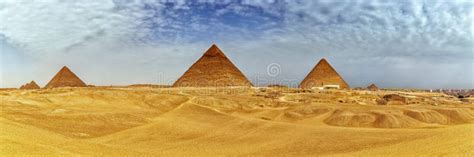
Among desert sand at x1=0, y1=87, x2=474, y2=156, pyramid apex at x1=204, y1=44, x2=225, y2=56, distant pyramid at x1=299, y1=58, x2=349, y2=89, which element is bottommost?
desert sand at x1=0, y1=87, x2=474, y2=156

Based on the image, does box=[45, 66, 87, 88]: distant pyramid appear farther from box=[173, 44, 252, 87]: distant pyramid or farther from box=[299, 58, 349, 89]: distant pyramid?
box=[299, 58, 349, 89]: distant pyramid

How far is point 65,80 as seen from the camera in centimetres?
7475

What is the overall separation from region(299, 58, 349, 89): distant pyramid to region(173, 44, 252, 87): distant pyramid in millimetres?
15635

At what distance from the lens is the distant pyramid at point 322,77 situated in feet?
253

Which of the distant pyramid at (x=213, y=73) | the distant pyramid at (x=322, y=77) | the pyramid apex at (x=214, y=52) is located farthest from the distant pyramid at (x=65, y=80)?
the distant pyramid at (x=322, y=77)

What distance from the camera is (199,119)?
21062mm

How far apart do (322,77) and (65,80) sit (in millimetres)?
50751

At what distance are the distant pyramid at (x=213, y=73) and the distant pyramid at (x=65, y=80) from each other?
20497 millimetres

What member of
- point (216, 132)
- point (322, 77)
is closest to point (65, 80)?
point (322, 77)

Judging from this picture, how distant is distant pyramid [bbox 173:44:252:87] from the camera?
65.0 m

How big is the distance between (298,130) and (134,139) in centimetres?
668

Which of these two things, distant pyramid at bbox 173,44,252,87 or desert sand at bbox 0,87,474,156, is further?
distant pyramid at bbox 173,44,252,87

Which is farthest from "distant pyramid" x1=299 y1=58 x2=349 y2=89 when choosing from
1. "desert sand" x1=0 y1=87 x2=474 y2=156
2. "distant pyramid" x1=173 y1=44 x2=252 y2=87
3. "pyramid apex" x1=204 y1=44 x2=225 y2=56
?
"desert sand" x1=0 y1=87 x2=474 y2=156

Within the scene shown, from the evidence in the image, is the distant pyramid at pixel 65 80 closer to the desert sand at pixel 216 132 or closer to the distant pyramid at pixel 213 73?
the distant pyramid at pixel 213 73
